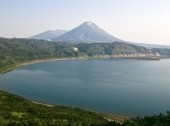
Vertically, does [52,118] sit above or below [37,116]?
below

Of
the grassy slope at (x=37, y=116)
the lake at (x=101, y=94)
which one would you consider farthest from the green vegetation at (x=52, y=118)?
the lake at (x=101, y=94)

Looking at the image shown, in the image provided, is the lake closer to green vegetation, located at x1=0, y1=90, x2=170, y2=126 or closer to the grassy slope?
green vegetation, located at x1=0, y1=90, x2=170, y2=126

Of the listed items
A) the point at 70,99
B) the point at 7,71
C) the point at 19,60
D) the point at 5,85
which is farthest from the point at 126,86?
the point at 19,60

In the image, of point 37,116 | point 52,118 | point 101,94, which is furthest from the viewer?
point 101,94

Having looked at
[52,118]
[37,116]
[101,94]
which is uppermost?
[37,116]

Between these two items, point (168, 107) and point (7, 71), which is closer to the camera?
point (168, 107)

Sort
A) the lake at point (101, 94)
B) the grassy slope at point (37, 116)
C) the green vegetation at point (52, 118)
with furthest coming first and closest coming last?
1. the lake at point (101, 94)
2. the grassy slope at point (37, 116)
3. the green vegetation at point (52, 118)

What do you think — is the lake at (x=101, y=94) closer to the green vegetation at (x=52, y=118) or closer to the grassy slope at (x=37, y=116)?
the green vegetation at (x=52, y=118)

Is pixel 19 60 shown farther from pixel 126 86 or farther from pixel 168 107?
pixel 168 107

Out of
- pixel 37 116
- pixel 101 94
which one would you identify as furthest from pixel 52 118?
pixel 101 94

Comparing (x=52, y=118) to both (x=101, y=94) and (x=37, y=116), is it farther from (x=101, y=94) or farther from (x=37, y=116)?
(x=101, y=94)

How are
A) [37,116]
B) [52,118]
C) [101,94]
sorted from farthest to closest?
[101,94]
[37,116]
[52,118]
